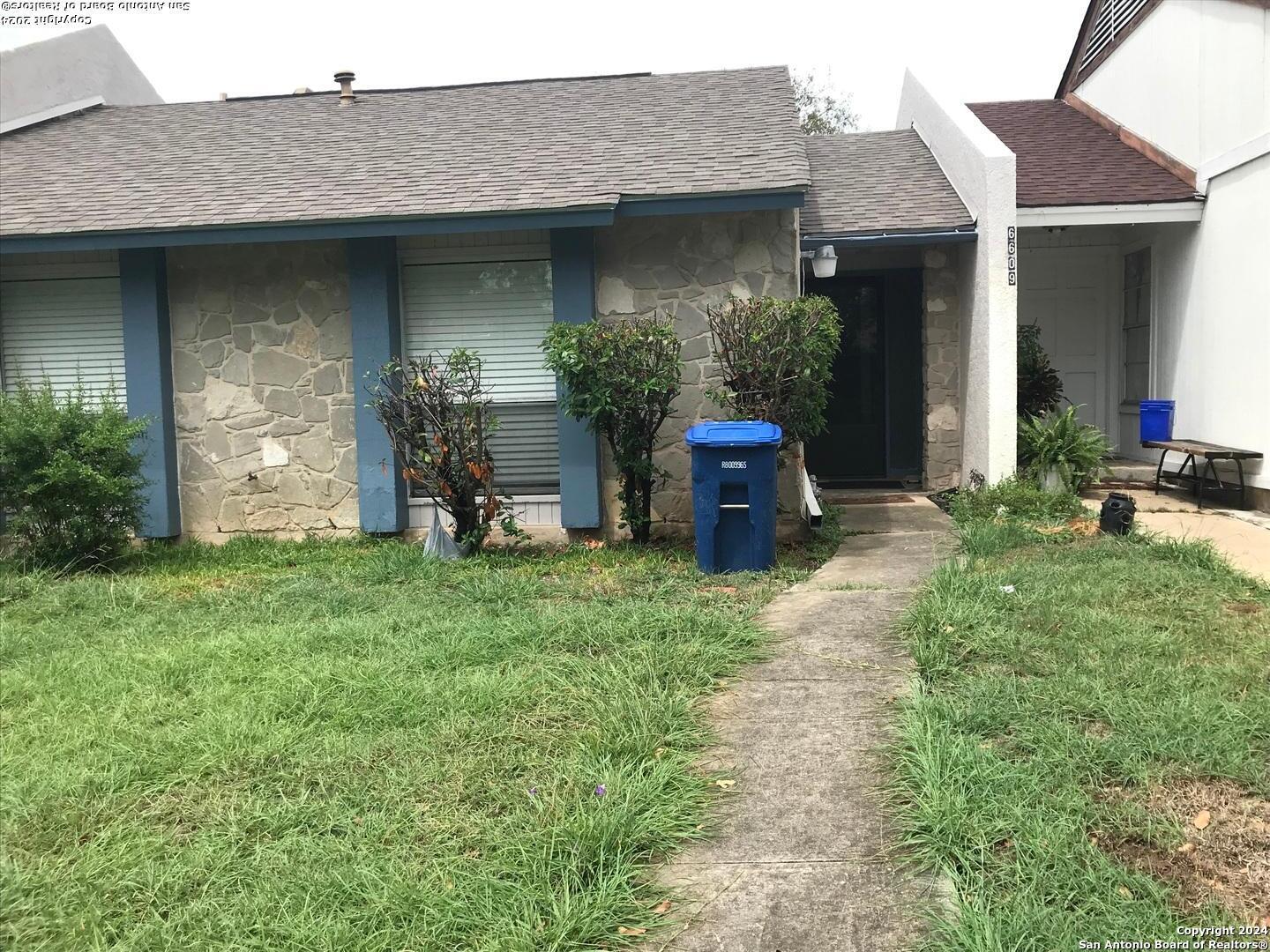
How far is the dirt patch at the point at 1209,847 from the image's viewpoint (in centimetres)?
291

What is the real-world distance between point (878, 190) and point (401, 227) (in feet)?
18.4

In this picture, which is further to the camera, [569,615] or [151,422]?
[151,422]

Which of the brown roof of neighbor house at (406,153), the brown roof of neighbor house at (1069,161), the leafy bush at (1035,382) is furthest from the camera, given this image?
the leafy bush at (1035,382)

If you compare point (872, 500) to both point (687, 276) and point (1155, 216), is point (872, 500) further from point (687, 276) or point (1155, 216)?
point (1155, 216)

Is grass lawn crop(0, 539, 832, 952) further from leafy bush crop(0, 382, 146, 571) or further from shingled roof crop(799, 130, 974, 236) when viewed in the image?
shingled roof crop(799, 130, 974, 236)

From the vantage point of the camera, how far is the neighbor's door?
41.3ft

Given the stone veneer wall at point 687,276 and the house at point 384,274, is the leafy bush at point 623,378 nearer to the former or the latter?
the stone veneer wall at point 687,276

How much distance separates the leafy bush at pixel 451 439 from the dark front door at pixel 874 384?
4.84 metres

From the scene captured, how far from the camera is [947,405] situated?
11.2 metres

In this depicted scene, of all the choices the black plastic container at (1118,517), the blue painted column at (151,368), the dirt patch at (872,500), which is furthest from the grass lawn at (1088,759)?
the blue painted column at (151,368)

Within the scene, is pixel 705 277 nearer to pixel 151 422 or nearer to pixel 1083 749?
pixel 151 422

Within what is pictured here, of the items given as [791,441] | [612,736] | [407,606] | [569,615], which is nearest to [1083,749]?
[612,736]

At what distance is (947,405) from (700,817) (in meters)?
8.55

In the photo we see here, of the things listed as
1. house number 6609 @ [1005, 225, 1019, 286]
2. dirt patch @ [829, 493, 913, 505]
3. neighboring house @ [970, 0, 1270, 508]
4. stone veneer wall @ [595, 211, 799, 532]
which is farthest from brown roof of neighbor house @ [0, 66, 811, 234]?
neighboring house @ [970, 0, 1270, 508]
